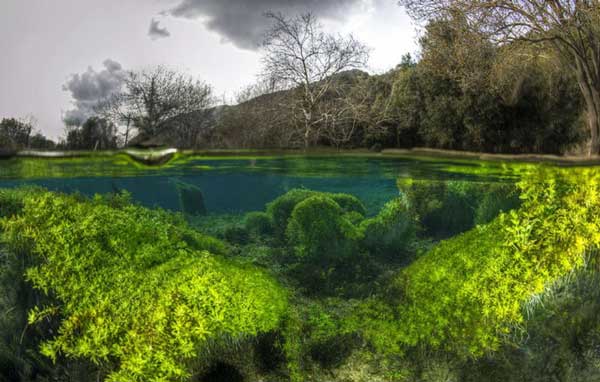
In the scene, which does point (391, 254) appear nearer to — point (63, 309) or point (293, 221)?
point (293, 221)

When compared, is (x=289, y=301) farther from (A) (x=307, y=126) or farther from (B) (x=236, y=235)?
(A) (x=307, y=126)

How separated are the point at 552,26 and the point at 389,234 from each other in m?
8.07

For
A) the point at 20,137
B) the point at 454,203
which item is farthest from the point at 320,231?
the point at 20,137

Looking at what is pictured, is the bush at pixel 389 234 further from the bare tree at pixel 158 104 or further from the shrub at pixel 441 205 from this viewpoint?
the bare tree at pixel 158 104

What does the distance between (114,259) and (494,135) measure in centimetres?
1569

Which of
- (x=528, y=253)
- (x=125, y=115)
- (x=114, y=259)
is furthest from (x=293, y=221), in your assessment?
(x=125, y=115)

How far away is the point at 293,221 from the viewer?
8.12 meters

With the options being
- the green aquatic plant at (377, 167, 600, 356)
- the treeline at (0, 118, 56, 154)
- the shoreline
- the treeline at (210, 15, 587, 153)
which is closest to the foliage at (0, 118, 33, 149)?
the treeline at (0, 118, 56, 154)

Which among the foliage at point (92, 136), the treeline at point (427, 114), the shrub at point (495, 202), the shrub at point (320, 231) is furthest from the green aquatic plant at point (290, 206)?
the treeline at point (427, 114)

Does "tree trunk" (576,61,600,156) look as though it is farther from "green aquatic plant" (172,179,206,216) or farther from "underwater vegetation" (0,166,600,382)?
"green aquatic plant" (172,179,206,216)

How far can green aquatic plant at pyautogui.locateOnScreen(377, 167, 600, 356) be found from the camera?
649cm

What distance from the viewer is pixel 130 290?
5812 millimetres

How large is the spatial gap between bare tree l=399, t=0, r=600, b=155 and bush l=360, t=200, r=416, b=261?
231 inches

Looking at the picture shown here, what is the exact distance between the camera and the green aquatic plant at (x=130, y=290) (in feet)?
17.8
